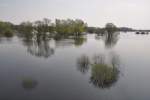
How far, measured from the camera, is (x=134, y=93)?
15.3 meters

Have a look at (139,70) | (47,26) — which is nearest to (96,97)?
(139,70)

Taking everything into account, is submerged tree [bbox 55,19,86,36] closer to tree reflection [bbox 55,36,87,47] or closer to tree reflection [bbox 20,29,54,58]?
tree reflection [bbox 20,29,54,58]

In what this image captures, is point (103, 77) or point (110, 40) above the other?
point (110, 40)

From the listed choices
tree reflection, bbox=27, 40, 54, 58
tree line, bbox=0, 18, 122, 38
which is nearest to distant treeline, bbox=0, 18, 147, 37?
tree line, bbox=0, 18, 122, 38

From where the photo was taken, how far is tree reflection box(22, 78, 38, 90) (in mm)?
16358

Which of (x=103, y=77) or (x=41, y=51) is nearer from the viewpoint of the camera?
(x=103, y=77)

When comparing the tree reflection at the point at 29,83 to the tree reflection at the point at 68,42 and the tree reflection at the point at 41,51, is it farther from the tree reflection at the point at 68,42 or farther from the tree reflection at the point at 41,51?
the tree reflection at the point at 68,42

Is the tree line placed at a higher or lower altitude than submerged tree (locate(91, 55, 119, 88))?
higher

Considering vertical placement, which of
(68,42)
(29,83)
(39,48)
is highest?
(68,42)

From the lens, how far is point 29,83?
17.7 meters

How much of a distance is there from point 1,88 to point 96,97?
865 cm

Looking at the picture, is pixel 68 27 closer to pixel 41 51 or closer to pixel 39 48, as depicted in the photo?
pixel 39 48

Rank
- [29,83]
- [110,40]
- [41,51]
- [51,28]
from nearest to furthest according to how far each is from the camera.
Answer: [29,83] → [41,51] → [110,40] → [51,28]

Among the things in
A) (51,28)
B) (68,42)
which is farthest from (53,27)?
(68,42)
